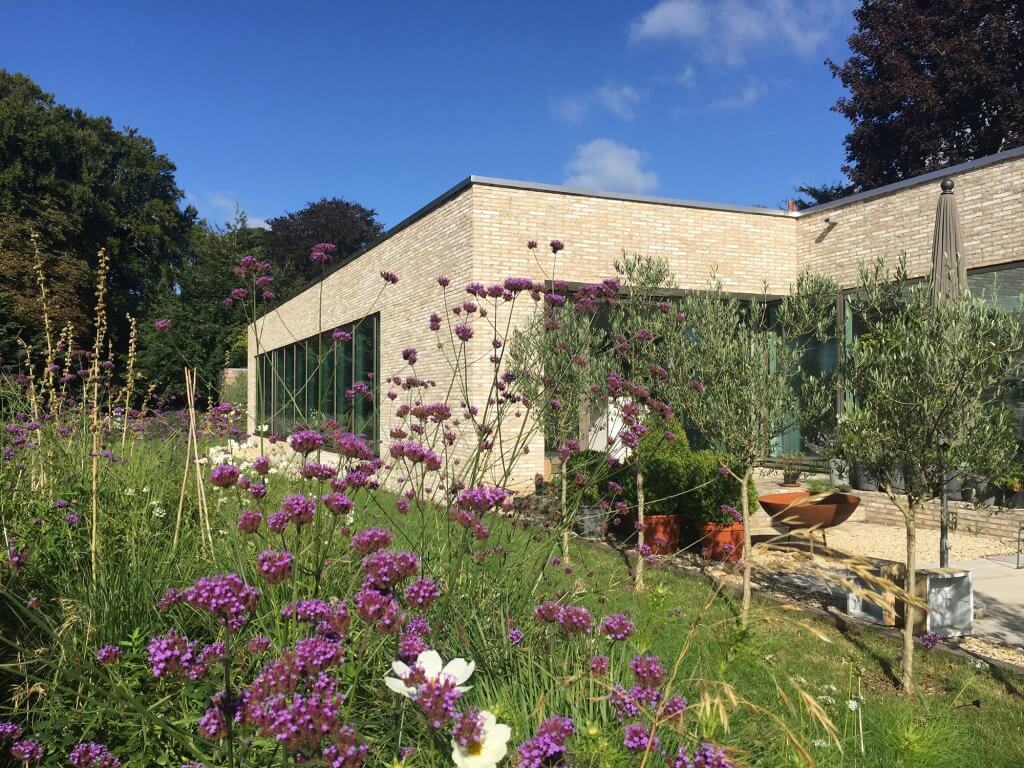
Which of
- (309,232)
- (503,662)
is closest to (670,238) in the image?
(503,662)

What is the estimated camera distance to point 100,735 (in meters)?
2.21

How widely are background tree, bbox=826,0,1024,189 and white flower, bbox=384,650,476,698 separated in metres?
22.0

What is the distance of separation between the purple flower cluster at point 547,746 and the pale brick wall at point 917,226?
812 cm

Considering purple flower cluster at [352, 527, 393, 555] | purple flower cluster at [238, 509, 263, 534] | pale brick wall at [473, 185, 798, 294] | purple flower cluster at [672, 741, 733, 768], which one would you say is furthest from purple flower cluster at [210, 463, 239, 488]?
pale brick wall at [473, 185, 798, 294]

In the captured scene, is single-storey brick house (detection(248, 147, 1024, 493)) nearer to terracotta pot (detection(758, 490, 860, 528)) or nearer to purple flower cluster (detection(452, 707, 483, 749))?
terracotta pot (detection(758, 490, 860, 528))

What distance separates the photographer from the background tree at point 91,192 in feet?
85.6

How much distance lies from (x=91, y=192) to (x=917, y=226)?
30.4 meters

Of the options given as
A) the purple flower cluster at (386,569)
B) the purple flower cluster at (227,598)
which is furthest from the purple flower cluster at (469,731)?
the purple flower cluster at (227,598)

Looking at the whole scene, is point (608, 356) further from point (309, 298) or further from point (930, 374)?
point (309, 298)

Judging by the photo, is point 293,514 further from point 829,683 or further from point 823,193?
point 823,193

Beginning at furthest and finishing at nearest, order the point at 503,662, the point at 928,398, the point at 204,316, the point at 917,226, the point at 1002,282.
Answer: the point at 204,316
the point at 917,226
the point at 1002,282
the point at 928,398
the point at 503,662

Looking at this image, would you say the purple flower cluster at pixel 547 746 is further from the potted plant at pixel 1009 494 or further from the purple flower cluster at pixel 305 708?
the potted plant at pixel 1009 494

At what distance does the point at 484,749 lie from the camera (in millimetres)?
1133

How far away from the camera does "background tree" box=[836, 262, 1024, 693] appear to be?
3949 mm
